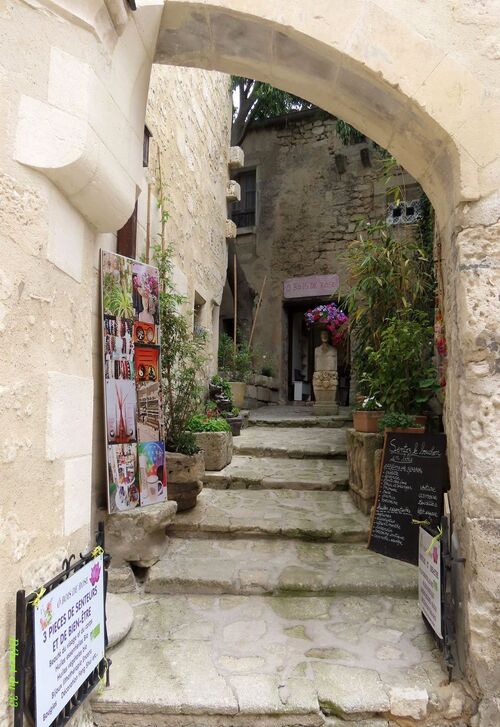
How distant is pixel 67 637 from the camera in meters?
1.56

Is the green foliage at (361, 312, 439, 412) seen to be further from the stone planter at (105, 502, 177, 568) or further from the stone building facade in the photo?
the stone building facade

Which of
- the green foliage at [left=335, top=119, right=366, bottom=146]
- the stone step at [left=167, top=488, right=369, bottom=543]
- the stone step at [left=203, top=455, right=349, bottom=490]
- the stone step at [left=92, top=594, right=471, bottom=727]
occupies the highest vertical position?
the green foliage at [left=335, top=119, right=366, bottom=146]

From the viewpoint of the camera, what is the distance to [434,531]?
7.16 ft

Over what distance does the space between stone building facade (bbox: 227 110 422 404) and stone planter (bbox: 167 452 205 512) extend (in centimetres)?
636

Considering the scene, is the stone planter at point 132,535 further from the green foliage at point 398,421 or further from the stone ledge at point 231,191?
the stone ledge at point 231,191

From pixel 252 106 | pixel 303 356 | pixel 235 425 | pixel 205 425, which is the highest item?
pixel 252 106

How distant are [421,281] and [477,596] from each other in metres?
3.14

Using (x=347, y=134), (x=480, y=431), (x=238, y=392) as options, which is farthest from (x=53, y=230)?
(x=347, y=134)

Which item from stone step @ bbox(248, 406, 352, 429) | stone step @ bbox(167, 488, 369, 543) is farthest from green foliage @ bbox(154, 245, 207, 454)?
stone step @ bbox(248, 406, 352, 429)

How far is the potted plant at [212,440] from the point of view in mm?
4559

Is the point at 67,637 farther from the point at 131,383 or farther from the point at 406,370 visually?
the point at 406,370

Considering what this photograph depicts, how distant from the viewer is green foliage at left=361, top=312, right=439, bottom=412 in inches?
142

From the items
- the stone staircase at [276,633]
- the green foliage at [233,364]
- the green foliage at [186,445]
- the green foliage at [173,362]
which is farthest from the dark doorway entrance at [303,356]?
the stone staircase at [276,633]

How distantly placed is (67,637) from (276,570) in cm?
154
